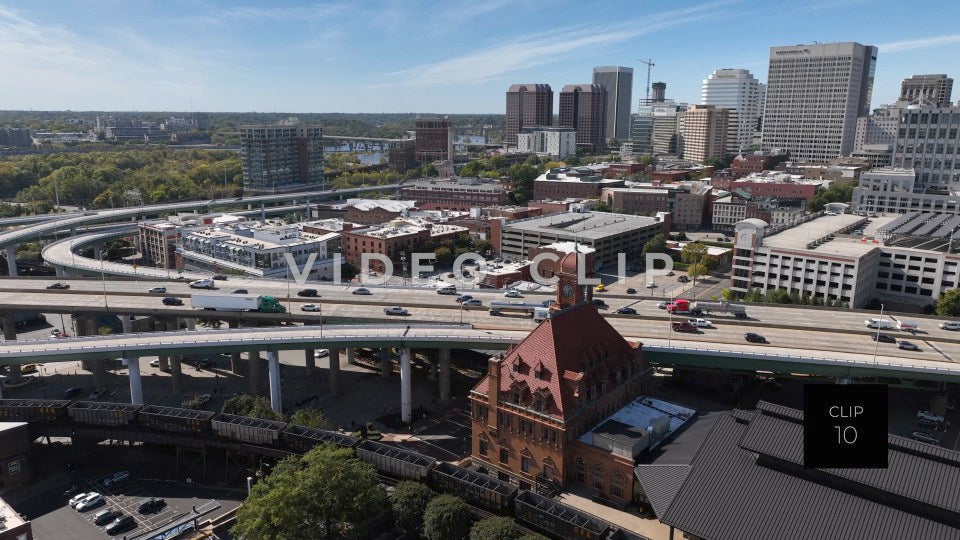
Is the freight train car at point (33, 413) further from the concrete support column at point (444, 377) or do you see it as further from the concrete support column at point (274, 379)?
the concrete support column at point (444, 377)

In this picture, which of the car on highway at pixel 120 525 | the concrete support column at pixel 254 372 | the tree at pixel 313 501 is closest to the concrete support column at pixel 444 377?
the concrete support column at pixel 254 372

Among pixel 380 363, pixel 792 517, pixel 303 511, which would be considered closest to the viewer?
pixel 792 517

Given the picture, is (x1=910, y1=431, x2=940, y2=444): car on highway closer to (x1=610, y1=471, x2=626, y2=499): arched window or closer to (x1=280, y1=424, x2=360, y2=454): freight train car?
(x1=610, y1=471, x2=626, y2=499): arched window

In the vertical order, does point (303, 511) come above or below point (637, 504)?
above

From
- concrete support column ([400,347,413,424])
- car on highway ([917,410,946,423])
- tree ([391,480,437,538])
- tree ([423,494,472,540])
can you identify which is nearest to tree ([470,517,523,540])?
tree ([423,494,472,540])

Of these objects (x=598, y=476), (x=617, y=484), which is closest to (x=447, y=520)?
Answer: (x=598, y=476)

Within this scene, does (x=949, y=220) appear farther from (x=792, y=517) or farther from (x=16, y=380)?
(x=16, y=380)

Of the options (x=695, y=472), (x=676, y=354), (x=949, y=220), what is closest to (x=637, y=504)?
(x=695, y=472)
